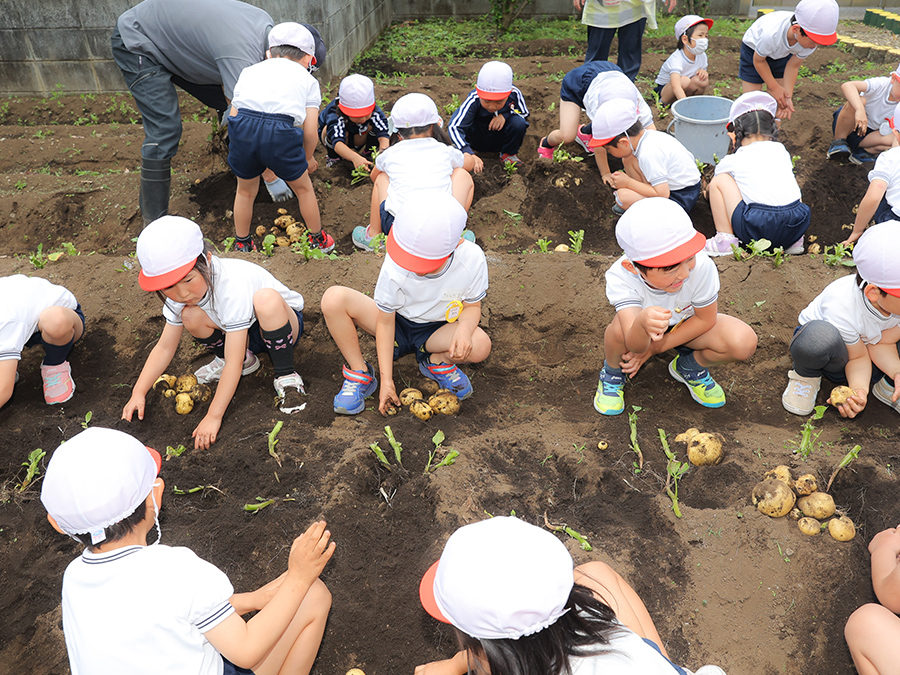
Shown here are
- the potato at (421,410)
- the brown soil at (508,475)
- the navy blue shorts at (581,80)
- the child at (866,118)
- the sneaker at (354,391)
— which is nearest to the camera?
the brown soil at (508,475)

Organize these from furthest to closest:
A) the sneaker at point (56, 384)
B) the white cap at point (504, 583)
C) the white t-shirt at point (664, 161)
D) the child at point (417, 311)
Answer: the white t-shirt at point (664, 161), the sneaker at point (56, 384), the child at point (417, 311), the white cap at point (504, 583)

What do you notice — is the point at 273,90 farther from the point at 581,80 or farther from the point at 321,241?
the point at 581,80

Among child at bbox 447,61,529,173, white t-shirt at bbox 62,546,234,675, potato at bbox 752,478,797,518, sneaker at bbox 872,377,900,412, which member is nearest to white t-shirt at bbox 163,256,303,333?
white t-shirt at bbox 62,546,234,675

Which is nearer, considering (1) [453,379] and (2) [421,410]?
(2) [421,410]

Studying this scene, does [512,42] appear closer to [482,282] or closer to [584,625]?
[482,282]

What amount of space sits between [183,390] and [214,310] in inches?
24.6

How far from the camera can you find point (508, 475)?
283 cm

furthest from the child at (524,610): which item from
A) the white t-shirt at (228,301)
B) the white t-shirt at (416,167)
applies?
the white t-shirt at (416,167)

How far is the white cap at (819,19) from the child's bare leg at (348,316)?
15.5 ft

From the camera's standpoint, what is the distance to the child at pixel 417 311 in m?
2.92

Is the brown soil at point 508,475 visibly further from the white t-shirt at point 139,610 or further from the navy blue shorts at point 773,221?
the white t-shirt at point 139,610

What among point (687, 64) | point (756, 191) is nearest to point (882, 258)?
point (756, 191)

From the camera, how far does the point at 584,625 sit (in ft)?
4.91

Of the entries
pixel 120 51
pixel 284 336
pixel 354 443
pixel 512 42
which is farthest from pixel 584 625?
pixel 512 42
